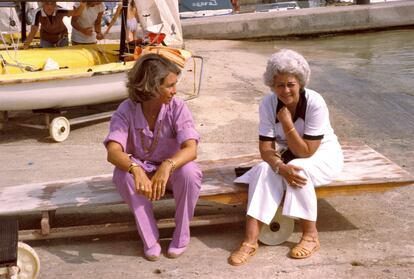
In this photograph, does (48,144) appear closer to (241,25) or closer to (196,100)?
(196,100)

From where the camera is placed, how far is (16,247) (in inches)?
123

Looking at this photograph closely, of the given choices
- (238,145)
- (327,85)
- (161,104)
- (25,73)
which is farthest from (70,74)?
(327,85)

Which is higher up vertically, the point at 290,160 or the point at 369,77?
the point at 290,160

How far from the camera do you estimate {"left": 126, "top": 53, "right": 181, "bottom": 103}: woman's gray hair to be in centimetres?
376

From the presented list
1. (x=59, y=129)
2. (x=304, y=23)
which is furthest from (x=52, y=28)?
(x=304, y=23)

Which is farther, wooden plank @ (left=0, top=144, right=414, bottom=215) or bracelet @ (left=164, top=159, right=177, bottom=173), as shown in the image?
wooden plank @ (left=0, top=144, right=414, bottom=215)

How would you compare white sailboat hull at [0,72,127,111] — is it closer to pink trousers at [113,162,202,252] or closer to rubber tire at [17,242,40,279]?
pink trousers at [113,162,202,252]

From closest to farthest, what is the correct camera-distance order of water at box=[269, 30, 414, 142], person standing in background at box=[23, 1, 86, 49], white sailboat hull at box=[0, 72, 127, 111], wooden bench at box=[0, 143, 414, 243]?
wooden bench at box=[0, 143, 414, 243] → white sailboat hull at box=[0, 72, 127, 111] → water at box=[269, 30, 414, 142] → person standing in background at box=[23, 1, 86, 49]

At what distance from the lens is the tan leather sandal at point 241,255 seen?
373 cm

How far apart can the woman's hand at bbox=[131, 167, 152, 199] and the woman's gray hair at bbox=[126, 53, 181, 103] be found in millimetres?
485

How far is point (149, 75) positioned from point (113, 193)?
850mm

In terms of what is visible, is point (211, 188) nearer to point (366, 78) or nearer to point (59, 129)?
point (59, 129)

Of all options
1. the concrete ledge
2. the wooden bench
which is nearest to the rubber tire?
the wooden bench

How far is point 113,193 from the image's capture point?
4094 millimetres
